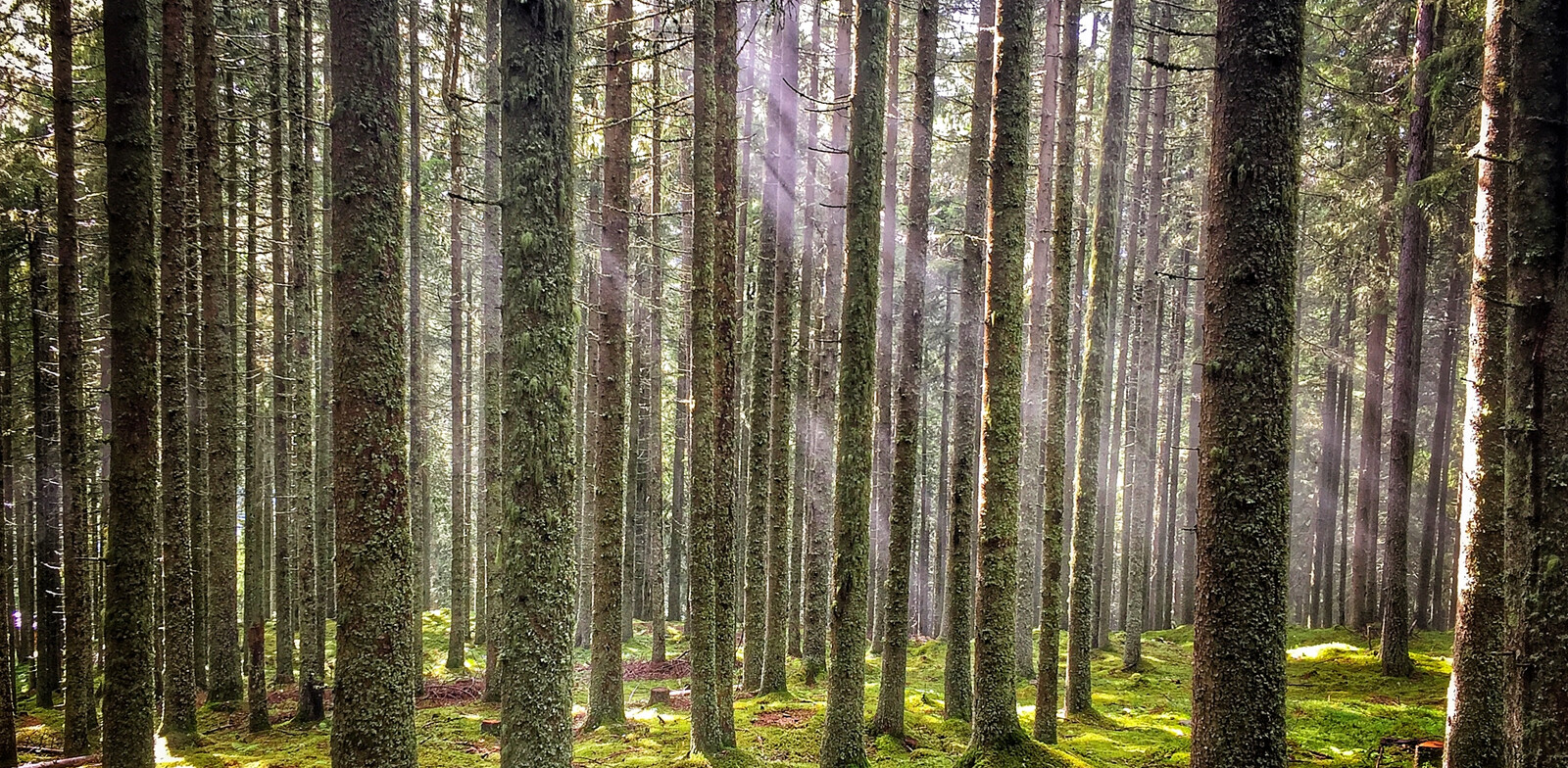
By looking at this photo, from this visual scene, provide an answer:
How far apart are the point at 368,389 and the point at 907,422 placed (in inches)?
233

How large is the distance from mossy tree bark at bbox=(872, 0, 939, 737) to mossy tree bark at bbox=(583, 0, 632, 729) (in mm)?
3328

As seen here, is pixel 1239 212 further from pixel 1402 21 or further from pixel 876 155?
pixel 1402 21

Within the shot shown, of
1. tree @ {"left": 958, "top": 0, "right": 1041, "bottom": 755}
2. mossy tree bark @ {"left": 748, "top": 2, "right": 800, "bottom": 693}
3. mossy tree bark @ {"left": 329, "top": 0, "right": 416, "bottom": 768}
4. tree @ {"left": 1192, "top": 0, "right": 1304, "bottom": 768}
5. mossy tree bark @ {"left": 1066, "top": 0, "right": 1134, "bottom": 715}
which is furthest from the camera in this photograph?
mossy tree bark @ {"left": 748, "top": 2, "right": 800, "bottom": 693}

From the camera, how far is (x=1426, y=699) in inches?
442

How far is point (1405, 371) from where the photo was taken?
13.0 m

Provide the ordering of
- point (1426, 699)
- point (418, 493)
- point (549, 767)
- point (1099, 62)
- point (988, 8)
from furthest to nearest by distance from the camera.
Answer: point (1099, 62), point (418, 493), point (988, 8), point (1426, 699), point (549, 767)

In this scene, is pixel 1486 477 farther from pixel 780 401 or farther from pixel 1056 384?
pixel 780 401

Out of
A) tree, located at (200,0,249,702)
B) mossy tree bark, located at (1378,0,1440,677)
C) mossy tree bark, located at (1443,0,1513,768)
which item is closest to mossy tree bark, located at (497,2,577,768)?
tree, located at (200,0,249,702)

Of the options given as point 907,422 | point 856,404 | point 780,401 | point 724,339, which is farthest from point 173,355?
point 780,401

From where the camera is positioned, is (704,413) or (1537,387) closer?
(1537,387)

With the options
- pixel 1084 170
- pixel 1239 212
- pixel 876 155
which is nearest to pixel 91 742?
pixel 876 155

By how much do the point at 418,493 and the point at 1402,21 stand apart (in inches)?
913

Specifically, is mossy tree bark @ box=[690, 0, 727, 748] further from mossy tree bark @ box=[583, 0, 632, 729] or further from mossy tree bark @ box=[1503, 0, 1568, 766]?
mossy tree bark @ box=[1503, 0, 1568, 766]

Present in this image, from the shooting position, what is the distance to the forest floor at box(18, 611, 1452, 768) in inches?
347
